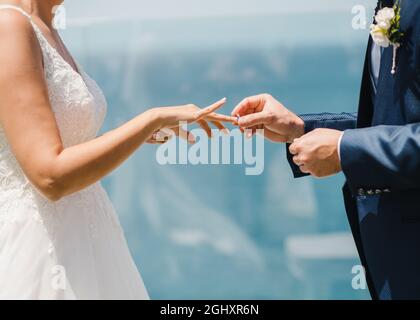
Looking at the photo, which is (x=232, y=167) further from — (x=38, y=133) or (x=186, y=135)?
(x=38, y=133)

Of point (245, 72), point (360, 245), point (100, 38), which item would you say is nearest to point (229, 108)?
point (245, 72)

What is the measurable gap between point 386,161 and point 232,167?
292 centimetres

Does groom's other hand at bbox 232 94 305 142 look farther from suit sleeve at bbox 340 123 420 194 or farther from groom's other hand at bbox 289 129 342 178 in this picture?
suit sleeve at bbox 340 123 420 194

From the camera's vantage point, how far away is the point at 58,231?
2123 mm

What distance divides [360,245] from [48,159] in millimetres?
949

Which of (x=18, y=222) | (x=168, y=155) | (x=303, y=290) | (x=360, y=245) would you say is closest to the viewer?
(x=18, y=222)

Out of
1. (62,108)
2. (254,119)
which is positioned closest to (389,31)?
(254,119)

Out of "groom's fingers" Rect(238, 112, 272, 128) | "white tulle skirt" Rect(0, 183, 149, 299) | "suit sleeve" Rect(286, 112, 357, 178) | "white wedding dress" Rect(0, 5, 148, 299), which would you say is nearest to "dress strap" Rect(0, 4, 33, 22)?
"white wedding dress" Rect(0, 5, 148, 299)

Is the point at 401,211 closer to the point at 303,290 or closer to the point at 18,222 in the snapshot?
the point at 18,222

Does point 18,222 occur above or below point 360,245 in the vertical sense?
above

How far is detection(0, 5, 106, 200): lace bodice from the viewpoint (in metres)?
2.09

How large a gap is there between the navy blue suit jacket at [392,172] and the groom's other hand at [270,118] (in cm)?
45

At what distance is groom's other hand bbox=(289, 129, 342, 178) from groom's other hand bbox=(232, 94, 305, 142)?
37cm

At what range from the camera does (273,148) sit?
494cm
